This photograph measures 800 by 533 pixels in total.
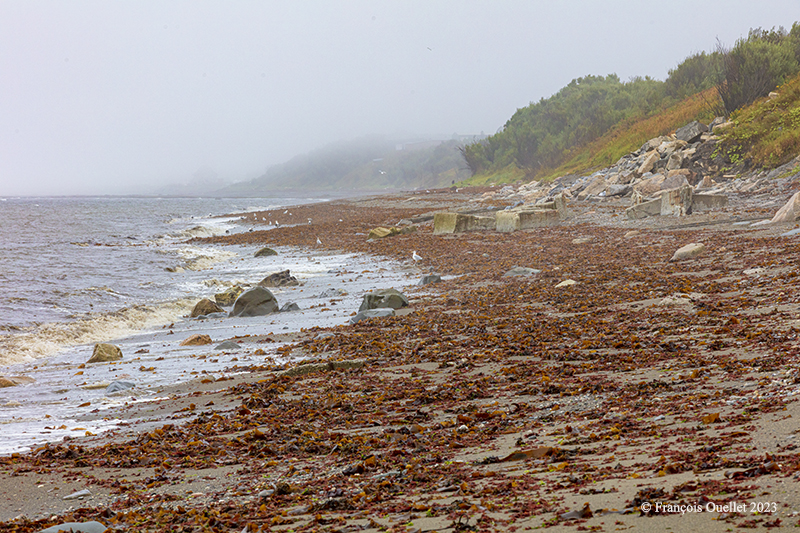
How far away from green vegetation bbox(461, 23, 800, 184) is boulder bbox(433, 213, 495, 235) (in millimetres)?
10817

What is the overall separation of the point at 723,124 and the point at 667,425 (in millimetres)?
27431

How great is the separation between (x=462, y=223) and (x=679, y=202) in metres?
8.34

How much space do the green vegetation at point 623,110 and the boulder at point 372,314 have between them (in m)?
18.4

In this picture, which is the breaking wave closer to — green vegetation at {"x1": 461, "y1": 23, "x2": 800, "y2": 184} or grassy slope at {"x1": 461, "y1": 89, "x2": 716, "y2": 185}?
green vegetation at {"x1": 461, "y1": 23, "x2": 800, "y2": 184}

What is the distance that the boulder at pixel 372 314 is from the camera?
10836 millimetres

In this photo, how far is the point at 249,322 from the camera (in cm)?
1231

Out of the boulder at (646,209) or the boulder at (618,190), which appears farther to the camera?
the boulder at (618,190)

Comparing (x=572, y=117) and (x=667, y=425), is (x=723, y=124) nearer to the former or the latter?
(x=667, y=425)

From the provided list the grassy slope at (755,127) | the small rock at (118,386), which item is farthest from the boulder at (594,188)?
the small rock at (118,386)

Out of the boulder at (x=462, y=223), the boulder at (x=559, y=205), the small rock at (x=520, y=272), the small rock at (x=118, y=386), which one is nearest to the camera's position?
the small rock at (x=118, y=386)

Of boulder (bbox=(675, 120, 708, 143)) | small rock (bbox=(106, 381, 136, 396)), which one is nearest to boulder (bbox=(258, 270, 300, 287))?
small rock (bbox=(106, 381, 136, 396))

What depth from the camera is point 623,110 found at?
2192 inches

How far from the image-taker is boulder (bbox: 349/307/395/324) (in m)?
10.8

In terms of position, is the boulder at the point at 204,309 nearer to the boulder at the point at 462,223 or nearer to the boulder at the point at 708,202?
the boulder at the point at 462,223
